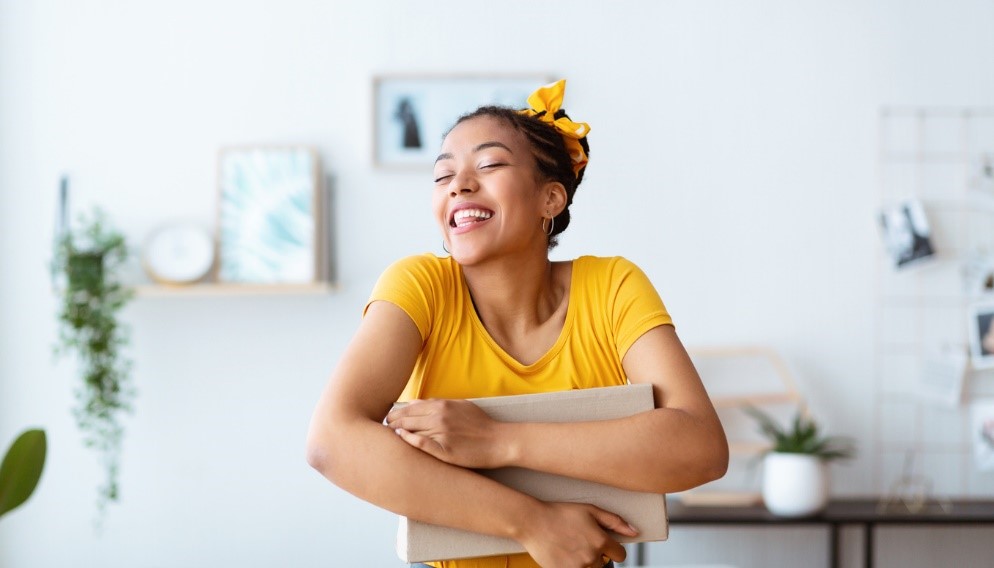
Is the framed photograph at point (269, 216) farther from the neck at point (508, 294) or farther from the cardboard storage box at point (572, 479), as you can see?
the cardboard storage box at point (572, 479)

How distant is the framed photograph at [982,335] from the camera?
3.10 meters

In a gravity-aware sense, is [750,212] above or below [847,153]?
below

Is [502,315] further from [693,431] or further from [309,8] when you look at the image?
[309,8]

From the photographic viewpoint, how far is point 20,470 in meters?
1.45

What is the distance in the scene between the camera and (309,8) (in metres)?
3.14

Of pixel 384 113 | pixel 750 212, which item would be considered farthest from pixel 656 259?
pixel 384 113

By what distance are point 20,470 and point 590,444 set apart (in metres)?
0.91

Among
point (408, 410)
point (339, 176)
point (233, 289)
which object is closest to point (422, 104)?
point (339, 176)

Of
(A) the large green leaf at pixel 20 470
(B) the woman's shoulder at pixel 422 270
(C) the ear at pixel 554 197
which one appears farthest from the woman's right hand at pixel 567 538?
(A) the large green leaf at pixel 20 470

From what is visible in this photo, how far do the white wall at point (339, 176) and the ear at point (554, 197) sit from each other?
172 centimetres

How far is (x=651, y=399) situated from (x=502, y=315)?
259 millimetres

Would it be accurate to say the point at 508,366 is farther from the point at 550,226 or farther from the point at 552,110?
the point at 552,110

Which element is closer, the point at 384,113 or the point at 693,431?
the point at 693,431

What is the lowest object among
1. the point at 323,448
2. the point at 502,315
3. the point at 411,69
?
the point at 323,448
